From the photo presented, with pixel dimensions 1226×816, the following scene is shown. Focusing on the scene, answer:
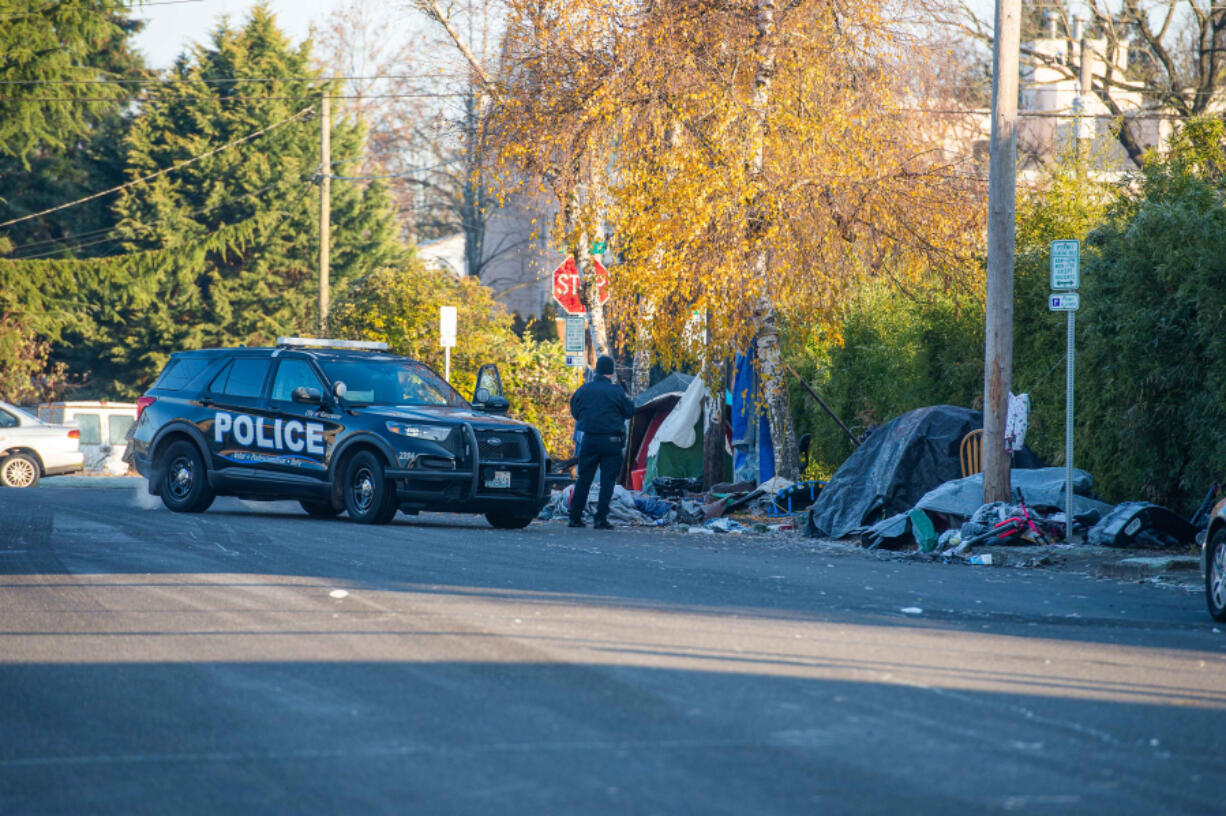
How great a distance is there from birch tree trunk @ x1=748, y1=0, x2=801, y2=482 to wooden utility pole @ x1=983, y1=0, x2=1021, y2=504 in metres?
3.68

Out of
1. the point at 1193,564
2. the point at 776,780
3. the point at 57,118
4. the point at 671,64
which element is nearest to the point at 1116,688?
the point at 776,780

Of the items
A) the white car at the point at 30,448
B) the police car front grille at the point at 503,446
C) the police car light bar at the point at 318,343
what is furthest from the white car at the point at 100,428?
the police car front grille at the point at 503,446

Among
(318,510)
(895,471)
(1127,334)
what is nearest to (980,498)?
(895,471)

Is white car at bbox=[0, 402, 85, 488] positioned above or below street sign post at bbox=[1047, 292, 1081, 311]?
below

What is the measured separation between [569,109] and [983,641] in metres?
13.1

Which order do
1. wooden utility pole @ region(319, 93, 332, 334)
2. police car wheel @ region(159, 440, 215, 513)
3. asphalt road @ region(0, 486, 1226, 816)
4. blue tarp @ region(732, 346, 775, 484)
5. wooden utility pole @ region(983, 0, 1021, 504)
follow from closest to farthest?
asphalt road @ region(0, 486, 1226, 816) → wooden utility pole @ region(983, 0, 1021, 504) → police car wheel @ region(159, 440, 215, 513) → blue tarp @ region(732, 346, 775, 484) → wooden utility pole @ region(319, 93, 332, 334)

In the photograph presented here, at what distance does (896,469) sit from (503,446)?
4.39 meters

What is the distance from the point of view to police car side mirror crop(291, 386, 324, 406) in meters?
16.4

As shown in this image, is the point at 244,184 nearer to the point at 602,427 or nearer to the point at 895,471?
the point at 602,427

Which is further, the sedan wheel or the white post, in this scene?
the sedan wheel

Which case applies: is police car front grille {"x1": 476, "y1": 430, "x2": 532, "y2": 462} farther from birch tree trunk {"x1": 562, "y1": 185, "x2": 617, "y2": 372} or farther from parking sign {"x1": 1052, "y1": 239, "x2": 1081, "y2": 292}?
parking sign {"x1": 1052, "y1": 239, "x2": 1081, "y2": 292}

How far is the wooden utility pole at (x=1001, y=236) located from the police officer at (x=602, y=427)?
164 inches

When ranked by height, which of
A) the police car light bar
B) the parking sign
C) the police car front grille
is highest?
the parking sign

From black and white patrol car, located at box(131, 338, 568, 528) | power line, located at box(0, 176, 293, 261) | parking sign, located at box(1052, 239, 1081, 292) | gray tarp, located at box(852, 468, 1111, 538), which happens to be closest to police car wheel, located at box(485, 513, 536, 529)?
black and white patrol car, located at box(131, 338, 568, 528)
